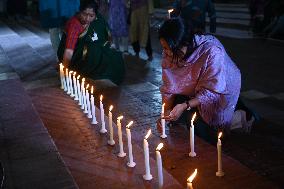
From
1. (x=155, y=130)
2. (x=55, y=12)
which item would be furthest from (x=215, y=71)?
(x=55, y=12)

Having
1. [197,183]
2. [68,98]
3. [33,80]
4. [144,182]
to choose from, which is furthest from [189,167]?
[33,80]

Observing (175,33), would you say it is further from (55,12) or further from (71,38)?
(55,12)

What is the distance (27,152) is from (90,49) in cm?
312

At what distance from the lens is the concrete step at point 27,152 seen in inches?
110

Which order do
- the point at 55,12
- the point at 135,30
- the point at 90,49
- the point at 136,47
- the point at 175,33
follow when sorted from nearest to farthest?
the point at 175,33 < the point at 90,49 < the point at 55,12 < the point at 135,30 < the point at 136,47

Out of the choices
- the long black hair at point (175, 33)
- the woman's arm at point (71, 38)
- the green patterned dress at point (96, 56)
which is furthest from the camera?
the green patterned dress at point (96, 56)

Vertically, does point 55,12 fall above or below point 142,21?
above

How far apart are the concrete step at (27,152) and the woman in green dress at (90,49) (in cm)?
149

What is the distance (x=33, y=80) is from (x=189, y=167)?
13.9ft

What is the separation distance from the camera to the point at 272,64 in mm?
7801

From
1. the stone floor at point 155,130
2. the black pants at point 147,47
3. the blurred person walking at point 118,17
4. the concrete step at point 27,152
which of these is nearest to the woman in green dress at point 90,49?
the stone floor at point 155,130

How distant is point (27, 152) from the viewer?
130 inches

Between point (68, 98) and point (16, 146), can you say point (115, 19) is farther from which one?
point (16, 146)

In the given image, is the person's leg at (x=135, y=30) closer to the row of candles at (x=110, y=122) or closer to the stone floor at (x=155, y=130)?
the stone floor at (x=155, y=130)
